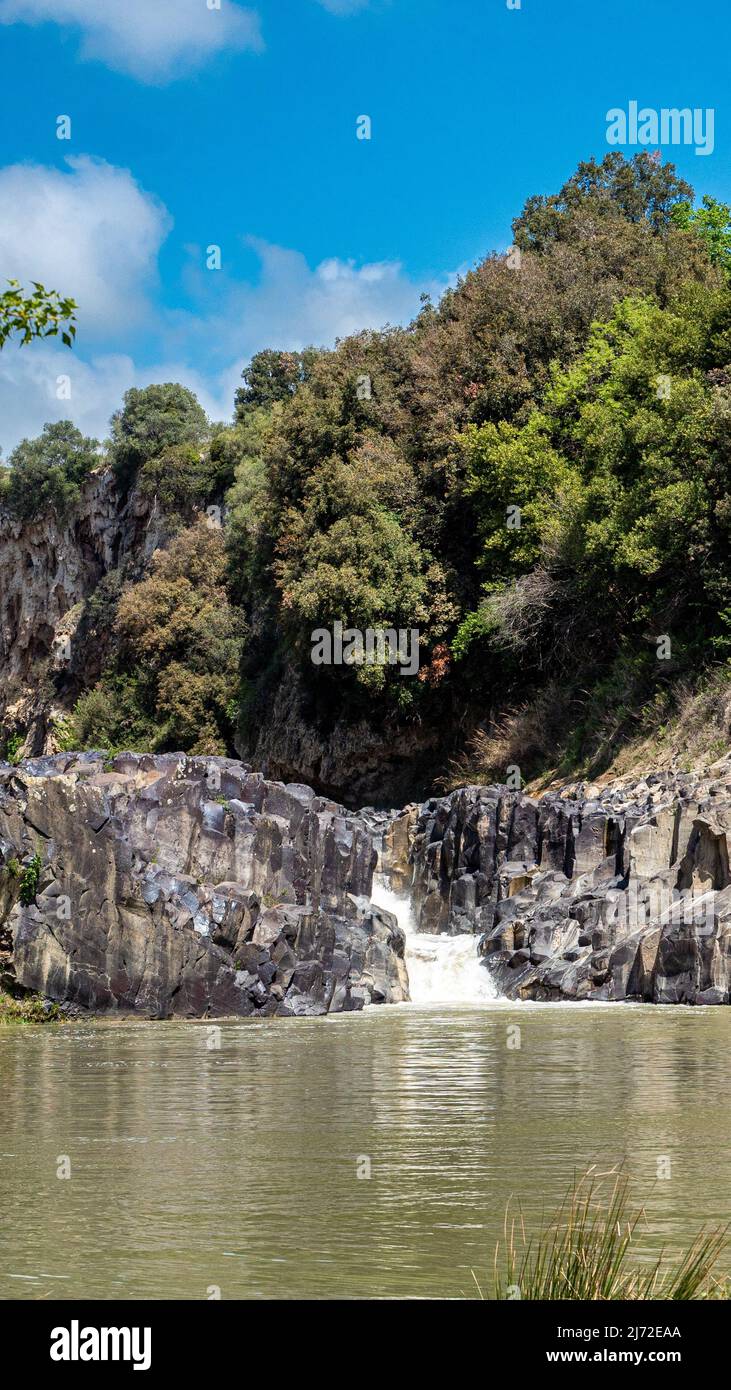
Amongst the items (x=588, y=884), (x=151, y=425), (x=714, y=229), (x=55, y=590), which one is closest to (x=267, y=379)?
(x=151, y=425)

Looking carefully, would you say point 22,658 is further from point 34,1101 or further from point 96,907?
point 34,1101

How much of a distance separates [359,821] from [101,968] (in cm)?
1344

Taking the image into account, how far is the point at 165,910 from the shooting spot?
2577cm

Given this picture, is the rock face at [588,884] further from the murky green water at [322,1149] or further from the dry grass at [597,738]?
the murky green water at [322,1149]

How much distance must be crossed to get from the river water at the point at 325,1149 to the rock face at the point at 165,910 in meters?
2.26

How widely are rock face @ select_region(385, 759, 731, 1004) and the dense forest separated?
534 centimetres

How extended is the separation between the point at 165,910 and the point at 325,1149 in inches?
504

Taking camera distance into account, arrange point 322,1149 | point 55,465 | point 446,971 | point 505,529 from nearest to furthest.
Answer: point 322,1149
point 446,971
point 505,529
point 55,465

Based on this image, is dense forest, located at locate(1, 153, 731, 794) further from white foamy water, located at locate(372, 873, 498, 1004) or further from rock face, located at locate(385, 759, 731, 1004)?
white foamy water, located at locate(372, 873, 498, 1004)

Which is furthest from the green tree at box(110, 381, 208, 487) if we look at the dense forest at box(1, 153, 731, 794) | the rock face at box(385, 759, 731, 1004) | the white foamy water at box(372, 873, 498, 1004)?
the white foamy water at box(372, 873, 498, 1004)

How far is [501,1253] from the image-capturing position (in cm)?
947

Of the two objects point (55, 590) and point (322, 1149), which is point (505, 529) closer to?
point (322, 1149)

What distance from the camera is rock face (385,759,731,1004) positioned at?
27.6 metres
